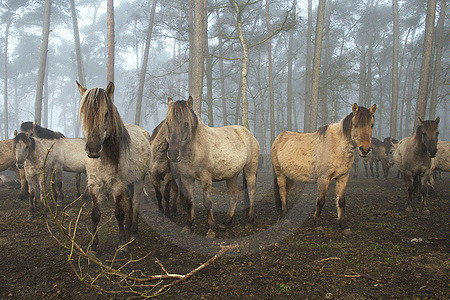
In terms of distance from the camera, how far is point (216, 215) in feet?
Result: 23.8

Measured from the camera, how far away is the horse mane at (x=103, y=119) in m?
3.74

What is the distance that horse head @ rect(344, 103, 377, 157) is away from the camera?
16.3 ft

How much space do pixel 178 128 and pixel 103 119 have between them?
1420mm

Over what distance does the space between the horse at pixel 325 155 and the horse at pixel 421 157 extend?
3056 mm

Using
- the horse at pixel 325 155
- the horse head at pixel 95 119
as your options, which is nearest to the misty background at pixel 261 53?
the horse at pixel 325 155

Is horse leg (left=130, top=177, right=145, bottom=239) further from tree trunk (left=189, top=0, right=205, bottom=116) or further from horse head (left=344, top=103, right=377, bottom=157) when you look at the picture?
tree trunk (left=189, top=0, right=205, bottom=116)

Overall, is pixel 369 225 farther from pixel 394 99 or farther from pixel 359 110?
pixel 394 99

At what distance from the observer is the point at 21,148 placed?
7.48m

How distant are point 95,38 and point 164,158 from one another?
3785cm

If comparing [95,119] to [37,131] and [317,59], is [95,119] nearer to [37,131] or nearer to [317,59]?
[37,131]

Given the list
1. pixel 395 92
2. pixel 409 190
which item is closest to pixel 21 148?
pixel 409 190

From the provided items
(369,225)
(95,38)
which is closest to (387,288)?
(369,225)

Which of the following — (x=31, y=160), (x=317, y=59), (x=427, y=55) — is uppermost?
(x=427, y=55)

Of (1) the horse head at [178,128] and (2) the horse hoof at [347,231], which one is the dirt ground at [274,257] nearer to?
(2) the horse hoof at [347,231]
